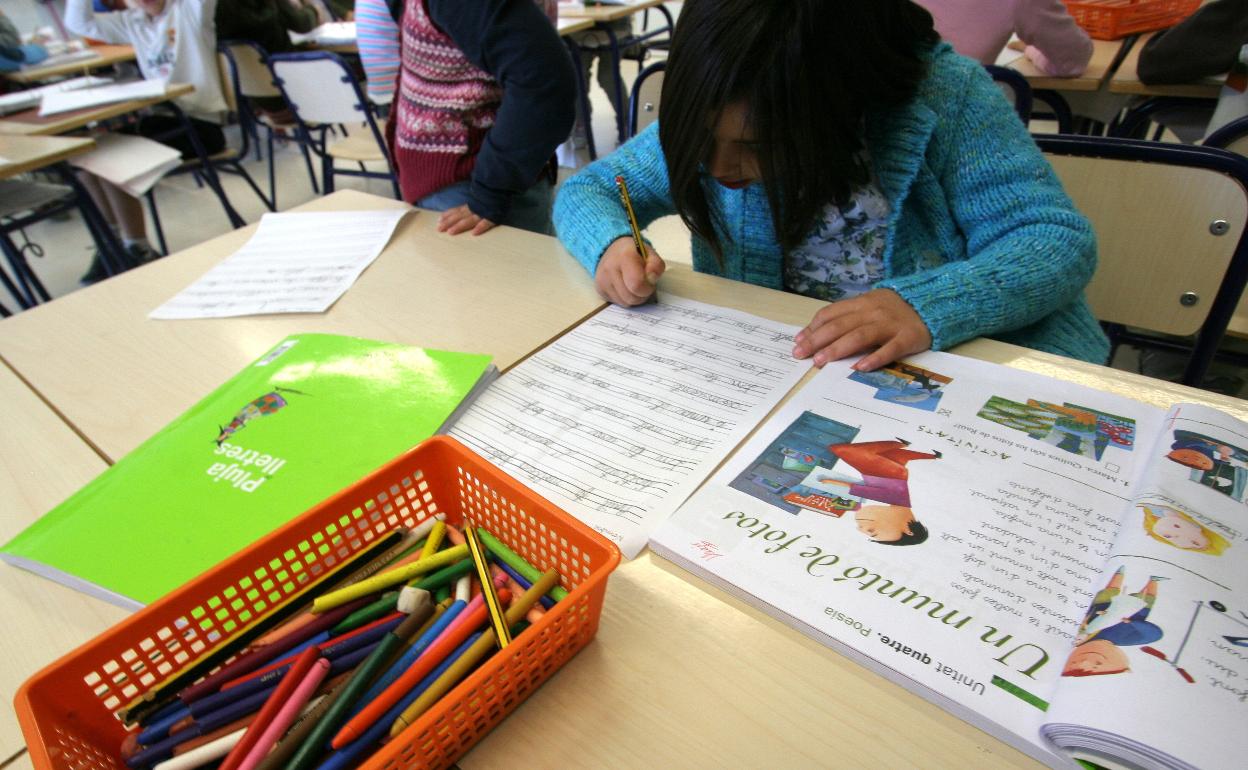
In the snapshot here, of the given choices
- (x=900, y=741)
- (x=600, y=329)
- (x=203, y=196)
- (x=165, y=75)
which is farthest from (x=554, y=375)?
(x=203, y=196)

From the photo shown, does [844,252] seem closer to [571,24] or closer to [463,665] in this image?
[463,665]

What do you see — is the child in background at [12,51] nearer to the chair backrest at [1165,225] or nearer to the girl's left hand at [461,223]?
the girl's left hand at [461,223]

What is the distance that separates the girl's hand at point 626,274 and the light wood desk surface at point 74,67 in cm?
393

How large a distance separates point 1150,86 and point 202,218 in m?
3.91

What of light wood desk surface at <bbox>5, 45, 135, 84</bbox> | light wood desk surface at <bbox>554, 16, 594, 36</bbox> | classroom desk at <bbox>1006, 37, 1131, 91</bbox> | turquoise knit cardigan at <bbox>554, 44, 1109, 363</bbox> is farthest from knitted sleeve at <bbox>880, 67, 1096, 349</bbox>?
light wood desk surface at <bbox>5, 45, 135, 84</bbox>

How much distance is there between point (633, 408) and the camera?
2.05 feet

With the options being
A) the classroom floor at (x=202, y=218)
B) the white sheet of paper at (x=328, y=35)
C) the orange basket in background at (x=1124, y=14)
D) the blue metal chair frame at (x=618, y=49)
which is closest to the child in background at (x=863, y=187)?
the classroom floor at (x=202, y=218)

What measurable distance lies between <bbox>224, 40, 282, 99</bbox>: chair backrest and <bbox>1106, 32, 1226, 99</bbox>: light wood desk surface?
305cm

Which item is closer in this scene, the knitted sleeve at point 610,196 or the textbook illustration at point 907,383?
the textbook illustration at point 907,383

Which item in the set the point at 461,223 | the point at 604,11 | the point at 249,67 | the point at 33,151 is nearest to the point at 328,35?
the point at 249,67

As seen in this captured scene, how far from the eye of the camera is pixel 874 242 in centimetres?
81

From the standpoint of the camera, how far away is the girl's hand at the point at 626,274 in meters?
0.77

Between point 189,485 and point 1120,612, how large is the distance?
694 mm

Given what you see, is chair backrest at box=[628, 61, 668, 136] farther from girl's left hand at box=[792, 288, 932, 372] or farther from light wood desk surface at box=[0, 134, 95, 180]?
light wood desk surface at box=[0, 134, 95, 180]
